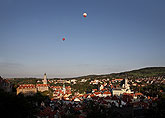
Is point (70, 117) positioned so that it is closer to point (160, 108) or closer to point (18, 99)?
point (18, 99)

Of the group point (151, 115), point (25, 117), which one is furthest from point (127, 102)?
point (25, 117)

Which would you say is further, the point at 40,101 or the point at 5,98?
the point at 40,101

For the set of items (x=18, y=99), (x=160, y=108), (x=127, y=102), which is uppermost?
(x=18, y=99)

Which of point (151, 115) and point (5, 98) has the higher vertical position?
point (5, 98)

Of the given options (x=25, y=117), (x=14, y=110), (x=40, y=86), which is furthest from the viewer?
(x=40, y=86)

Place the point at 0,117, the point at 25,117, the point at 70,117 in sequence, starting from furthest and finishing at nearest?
the point at 25,117
the point at 70,117
the point at 0,117

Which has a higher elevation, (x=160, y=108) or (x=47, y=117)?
(x=160, y=108)

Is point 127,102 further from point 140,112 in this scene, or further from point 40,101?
point 40,101

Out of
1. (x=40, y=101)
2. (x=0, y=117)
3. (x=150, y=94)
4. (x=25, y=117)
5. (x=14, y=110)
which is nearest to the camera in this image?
(x=0, y=117)

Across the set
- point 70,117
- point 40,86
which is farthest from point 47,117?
point 40,86
